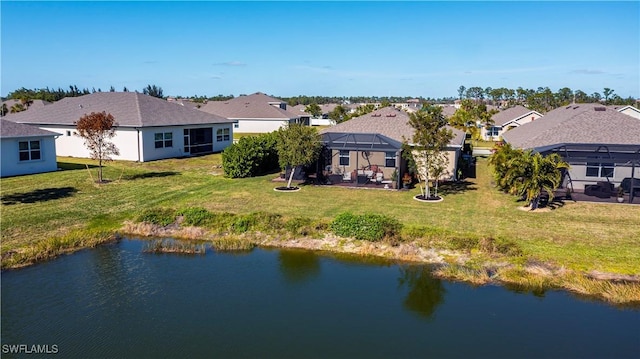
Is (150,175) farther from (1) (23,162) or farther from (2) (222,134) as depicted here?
(2) (222,134)

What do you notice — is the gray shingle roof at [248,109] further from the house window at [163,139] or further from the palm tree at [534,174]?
the palm tree at [534,174]

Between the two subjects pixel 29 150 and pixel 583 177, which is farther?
pixel 29 150

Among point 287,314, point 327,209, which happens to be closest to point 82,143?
point 327,209

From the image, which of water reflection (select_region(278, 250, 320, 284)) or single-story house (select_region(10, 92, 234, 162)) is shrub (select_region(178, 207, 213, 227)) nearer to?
water reflection (select_region(278, 250, 320, 284))

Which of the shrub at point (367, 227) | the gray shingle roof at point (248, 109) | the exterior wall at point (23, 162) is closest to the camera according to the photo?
the shrub at point (367, 227)

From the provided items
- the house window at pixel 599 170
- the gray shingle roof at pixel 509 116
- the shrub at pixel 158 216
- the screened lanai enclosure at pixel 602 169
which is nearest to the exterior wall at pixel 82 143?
the shrub at pixel 158 216

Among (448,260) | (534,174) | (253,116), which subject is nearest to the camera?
(448,260)

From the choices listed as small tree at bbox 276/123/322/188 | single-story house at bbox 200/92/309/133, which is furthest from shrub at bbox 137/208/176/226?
single-story house at bbox 200/92/309/133
